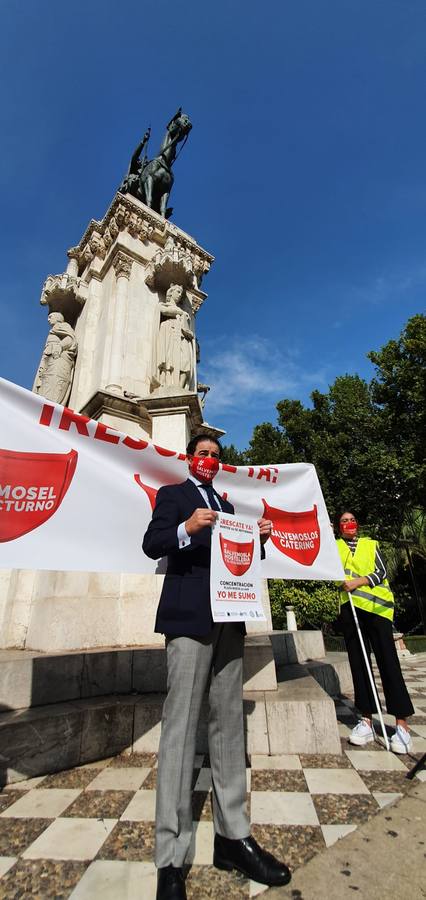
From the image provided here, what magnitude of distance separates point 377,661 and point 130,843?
256 centimetres

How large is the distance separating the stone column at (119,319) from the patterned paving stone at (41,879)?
5.68 metres

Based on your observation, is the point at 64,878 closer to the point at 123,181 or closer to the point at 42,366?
the point at 42,366

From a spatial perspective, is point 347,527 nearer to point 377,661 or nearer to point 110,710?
point 377,661

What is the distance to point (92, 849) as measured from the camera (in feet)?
6.56

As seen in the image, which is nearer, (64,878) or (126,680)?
(64,878)

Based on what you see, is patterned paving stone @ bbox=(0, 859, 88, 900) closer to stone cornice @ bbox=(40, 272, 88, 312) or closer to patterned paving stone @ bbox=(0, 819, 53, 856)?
patterned paving stone @ bbox=(0, 819, 53, 856)

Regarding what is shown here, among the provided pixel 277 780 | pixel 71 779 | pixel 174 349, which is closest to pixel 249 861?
pixel 277 780

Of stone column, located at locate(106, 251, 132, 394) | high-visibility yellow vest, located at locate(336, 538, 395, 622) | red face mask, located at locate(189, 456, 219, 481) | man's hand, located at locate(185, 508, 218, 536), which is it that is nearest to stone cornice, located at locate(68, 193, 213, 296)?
stone column, located at locate(106, 251, 132, 394)

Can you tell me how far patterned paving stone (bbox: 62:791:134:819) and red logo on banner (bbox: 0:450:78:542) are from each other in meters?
1.76

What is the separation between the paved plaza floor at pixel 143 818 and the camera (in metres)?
1.75

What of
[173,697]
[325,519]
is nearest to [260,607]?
[173,697]

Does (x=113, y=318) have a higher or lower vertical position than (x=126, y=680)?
higher

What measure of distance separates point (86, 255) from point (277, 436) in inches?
816

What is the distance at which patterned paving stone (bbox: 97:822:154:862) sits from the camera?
1935 millimetres
